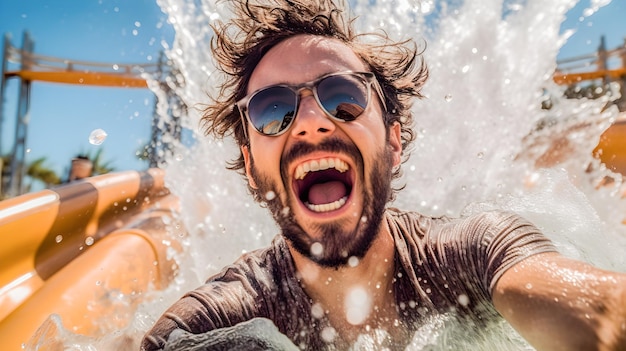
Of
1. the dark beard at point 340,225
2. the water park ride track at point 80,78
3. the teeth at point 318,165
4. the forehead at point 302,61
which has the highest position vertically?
the water park ride track at point 80,78

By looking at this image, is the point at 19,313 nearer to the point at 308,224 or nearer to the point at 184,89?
the point at 308,224

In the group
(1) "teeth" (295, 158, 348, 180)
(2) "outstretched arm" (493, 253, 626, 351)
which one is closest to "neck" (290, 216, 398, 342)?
(1) "teeth" (295, 158, 348, 180)

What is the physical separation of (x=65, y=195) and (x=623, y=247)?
2886 millimetres

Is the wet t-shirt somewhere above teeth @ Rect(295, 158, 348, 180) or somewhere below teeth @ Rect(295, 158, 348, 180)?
below

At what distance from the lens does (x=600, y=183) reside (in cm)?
290

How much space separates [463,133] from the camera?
3.44 meters

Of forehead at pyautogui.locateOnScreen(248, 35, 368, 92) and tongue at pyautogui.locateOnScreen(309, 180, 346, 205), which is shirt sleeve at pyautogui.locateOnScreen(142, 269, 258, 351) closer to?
tongue at pyautogui.locateOnScreen(309, 180, 346, 205)

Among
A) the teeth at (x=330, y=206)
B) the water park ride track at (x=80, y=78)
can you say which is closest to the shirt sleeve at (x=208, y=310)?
the teeth at (x=330, y=206)

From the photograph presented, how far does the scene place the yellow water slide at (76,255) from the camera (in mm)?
1801

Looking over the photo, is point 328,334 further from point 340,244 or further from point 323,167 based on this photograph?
point 323,167

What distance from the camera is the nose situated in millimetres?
1438

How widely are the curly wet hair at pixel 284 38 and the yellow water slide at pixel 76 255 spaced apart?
842 mm

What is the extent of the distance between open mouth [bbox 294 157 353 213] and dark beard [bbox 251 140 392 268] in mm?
50

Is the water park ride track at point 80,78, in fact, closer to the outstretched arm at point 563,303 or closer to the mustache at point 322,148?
the mustache at point 322,148
